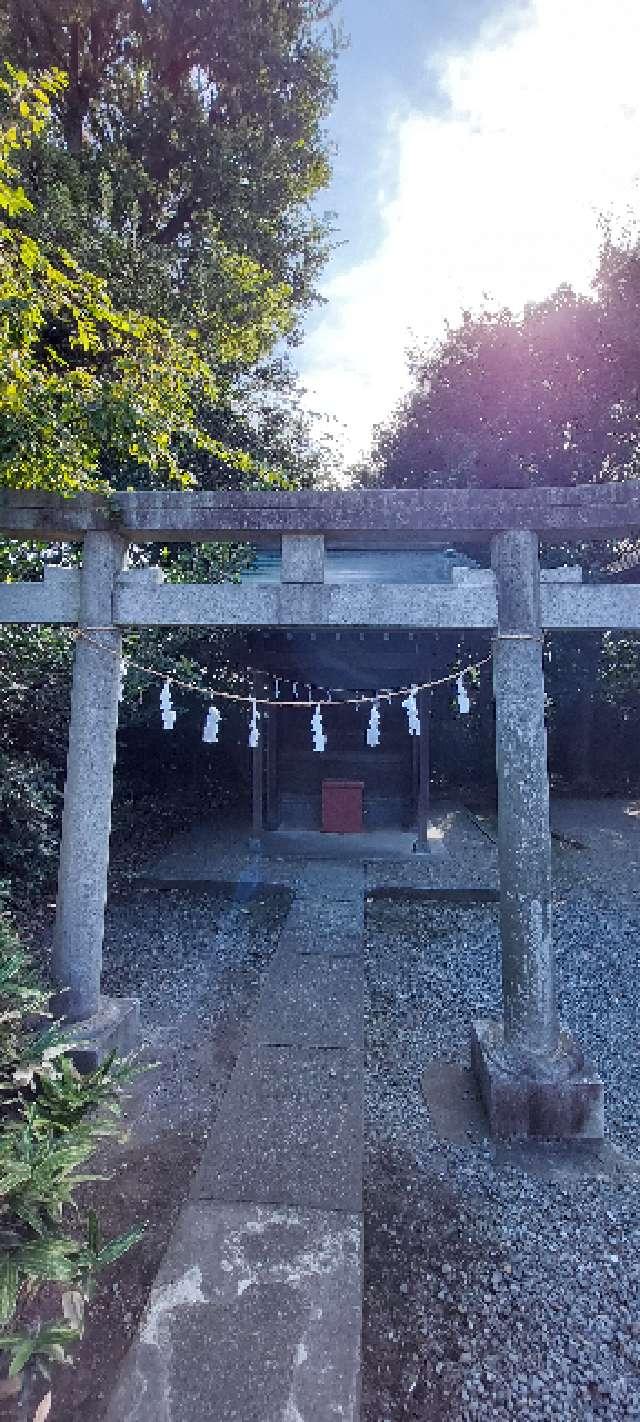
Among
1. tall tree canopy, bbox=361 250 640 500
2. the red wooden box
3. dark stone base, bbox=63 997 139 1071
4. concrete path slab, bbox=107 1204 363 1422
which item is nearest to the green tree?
dark stone base, bbox=63 997 139 1071

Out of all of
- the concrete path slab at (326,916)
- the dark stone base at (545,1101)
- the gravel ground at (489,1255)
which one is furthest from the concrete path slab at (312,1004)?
Result: the dark stone base at (545,1101)

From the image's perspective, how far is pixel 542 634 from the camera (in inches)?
188

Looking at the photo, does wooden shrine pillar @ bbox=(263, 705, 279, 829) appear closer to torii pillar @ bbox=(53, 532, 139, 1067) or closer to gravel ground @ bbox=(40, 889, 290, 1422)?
gravel ground @ bbox=(40, 889, 290, 1422)

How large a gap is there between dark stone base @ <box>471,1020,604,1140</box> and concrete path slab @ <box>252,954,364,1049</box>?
4.56ft

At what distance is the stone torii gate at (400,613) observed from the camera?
4547 mm

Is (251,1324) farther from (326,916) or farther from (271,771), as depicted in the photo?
(271,771)

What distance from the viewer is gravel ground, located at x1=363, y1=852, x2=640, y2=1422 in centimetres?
284

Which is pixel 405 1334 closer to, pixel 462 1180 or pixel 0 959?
pixel 462 1180

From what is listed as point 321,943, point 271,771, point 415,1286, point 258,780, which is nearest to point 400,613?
point 415,1286

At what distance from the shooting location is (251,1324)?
9.67ft

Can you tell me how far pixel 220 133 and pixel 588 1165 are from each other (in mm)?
16541

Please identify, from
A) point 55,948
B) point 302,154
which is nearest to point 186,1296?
point 55,948

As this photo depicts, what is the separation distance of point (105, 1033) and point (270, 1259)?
2.06 meters

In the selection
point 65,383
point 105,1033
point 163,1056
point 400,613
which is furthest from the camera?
point 163,1056
